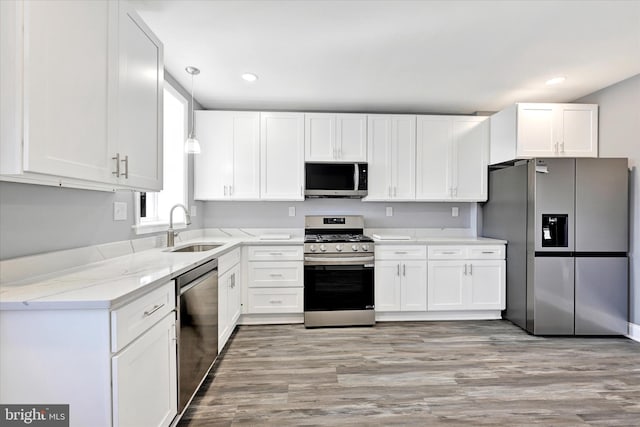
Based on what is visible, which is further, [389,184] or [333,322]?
[389,184]

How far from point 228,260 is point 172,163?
1219 millimetres

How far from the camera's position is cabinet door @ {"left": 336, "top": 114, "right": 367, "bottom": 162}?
349 cm

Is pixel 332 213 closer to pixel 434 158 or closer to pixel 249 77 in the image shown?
pixel 434 158

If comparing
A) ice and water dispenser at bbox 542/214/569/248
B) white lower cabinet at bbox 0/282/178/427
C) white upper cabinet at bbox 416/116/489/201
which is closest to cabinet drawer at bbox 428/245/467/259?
white upper cabinet at bbox 416/116/489/201

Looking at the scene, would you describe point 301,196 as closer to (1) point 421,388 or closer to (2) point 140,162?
(2) point 140,162

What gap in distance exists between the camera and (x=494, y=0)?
1796mm

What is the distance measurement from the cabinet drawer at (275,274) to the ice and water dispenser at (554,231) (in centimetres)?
239

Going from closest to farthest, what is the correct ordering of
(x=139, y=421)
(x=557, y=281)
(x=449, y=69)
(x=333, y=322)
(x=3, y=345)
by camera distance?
(x=3, y=345)
(x=139, y=421)
(x=449, y=69)
(x=557, y=281)
(x=333, y=322)

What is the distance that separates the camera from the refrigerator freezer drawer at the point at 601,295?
2877 mm

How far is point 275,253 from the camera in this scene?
3223mm

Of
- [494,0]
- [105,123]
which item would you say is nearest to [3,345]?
[105,123]

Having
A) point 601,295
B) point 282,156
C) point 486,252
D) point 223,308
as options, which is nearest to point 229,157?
point 282,156

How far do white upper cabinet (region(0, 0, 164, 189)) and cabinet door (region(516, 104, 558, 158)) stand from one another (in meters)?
3.36

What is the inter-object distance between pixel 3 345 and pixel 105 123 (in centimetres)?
95
